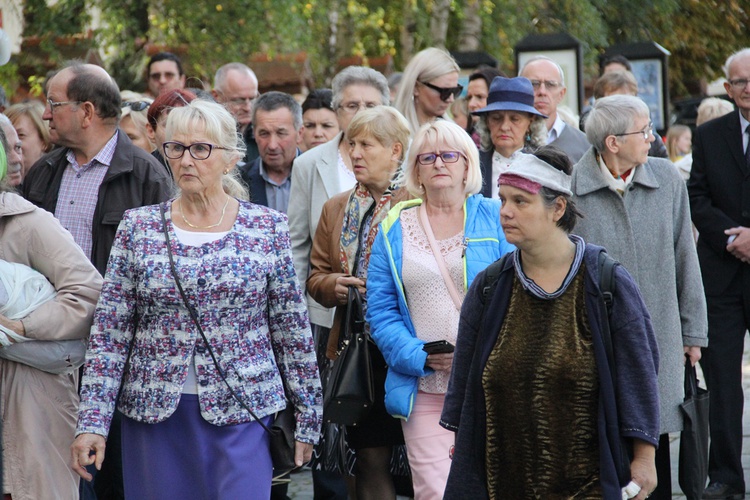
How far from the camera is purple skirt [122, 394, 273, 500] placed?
14.7ft

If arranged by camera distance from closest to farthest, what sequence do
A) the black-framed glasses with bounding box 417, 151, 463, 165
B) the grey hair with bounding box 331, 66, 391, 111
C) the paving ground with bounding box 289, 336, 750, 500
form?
the black-framed glasses with bounding box 417, 151, 463, 165 → the paving ground with bounding box 289, 336, 750, 500 → the grey hair with bounding box 331, 66, 391, 111

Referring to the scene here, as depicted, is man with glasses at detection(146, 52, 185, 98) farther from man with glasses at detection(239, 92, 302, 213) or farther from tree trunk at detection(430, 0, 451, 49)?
tree trunk at detection(430, 0, 451, 49)

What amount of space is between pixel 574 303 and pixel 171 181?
269cm

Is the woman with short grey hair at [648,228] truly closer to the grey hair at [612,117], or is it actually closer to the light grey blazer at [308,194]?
the grey hair at [612,117]

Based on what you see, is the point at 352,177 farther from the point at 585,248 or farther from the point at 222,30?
the point at 222,30

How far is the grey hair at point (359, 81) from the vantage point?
7.75m

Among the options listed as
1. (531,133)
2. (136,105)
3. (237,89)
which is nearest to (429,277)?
(531,133)

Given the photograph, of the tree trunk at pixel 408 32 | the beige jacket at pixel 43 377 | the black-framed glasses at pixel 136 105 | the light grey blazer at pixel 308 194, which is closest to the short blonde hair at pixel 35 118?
the black-framed glasses at pixel 136 105

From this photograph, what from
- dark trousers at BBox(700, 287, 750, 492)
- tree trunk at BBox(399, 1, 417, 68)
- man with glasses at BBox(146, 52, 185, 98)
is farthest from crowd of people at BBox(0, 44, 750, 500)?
tree trunk at BBox(399, 1, 417, 68)

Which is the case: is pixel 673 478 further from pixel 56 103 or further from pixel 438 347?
pixel 56 103

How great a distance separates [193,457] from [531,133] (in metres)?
3.35

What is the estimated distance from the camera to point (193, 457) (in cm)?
450

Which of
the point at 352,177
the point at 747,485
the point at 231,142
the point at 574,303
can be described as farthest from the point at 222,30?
the point at 574,303

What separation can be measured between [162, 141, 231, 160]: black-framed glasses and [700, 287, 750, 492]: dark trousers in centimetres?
379
